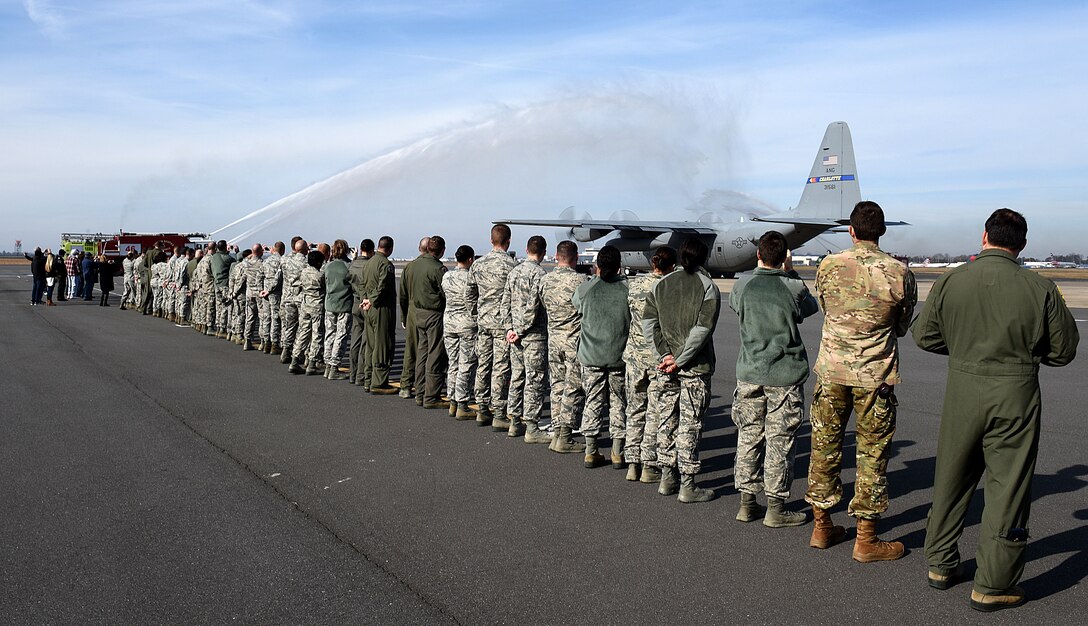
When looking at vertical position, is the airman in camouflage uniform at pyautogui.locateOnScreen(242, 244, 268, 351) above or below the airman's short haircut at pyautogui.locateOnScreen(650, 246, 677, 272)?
below

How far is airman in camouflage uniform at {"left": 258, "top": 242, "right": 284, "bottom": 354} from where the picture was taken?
1438 cm

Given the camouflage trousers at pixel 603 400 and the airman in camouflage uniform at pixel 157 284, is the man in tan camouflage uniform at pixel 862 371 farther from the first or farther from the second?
the airman in camouflage uniform at pixel 157 284

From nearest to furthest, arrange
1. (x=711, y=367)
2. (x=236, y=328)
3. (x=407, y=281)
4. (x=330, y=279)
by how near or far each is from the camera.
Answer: (x=711, y=367) < (x=407, y=281) < (x=330, y=279) < (x=236, y=328)

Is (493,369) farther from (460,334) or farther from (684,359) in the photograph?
(684,359)

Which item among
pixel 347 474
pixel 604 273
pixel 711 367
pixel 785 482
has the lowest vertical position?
pixel 347 474

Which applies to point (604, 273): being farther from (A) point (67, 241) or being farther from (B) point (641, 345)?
(A) point (67, 241)

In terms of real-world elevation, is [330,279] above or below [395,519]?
above

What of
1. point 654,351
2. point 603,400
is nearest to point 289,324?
point 603,400

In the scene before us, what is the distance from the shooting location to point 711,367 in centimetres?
659

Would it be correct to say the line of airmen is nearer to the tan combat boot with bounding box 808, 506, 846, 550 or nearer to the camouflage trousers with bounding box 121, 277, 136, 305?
the tan combat boot with bounding box 808, 506, 846, 550

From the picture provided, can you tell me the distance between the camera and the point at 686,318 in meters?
6.51

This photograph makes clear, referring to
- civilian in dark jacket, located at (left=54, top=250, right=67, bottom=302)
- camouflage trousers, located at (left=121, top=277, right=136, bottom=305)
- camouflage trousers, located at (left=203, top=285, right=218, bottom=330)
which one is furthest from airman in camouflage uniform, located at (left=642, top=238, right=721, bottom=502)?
civilian in dark jacket, located at (left=54, top=250, right=67, bottom=302)

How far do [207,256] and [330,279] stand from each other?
839 cm

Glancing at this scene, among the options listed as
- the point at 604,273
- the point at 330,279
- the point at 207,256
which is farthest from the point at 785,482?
the point at 207,256
